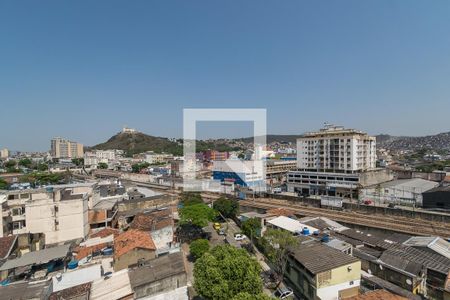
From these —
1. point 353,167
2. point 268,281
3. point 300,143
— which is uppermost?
point 300,143

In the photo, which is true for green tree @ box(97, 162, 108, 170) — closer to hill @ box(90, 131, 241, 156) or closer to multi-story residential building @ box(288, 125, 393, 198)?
hill @ box(90, 131, 241, 156)

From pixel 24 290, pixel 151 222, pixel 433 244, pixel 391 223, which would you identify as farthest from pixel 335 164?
pixel 24 290

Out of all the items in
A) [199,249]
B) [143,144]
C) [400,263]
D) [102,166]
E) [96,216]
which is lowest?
[199,249]

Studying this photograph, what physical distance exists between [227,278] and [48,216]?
18.7 meters

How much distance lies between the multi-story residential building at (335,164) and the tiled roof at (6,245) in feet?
140

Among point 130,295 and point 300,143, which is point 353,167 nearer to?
point 300,143

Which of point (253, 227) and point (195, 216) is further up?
point (195, 216)

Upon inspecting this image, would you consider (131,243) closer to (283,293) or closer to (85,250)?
(85,250)

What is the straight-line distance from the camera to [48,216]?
21578mm

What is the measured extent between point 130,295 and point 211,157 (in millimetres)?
90204

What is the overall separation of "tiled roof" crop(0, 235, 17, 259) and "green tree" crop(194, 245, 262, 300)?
15078mm

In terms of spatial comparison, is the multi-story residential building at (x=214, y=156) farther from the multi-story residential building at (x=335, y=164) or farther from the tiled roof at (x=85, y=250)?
the tiled roof at (x=85, y=250)

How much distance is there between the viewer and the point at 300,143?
164ft

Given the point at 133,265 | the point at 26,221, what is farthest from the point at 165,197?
the point at 133,265
